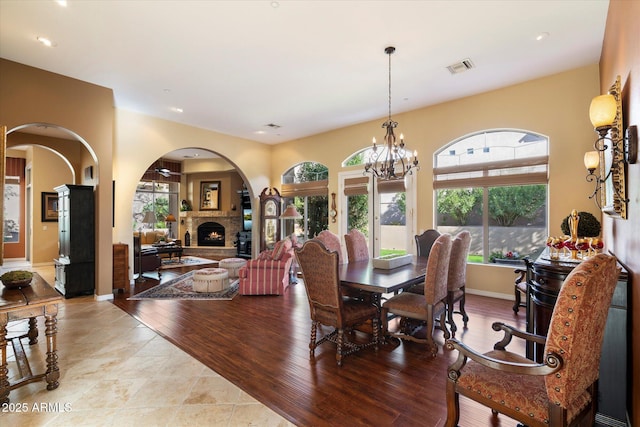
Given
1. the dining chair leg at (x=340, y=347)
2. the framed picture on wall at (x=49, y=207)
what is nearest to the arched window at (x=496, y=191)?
the dining chair leg at (x=340, y=347)

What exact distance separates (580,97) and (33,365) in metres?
7.33

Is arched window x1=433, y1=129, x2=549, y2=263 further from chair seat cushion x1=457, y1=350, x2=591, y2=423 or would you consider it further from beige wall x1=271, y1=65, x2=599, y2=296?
chair seat cushion x1=457, y1=350, x2=591, y2=423

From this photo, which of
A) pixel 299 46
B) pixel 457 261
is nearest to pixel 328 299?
pixel 457 261

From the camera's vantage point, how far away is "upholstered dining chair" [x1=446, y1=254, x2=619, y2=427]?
135cm

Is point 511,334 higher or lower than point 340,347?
higher

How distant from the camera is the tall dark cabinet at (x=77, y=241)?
204 inches

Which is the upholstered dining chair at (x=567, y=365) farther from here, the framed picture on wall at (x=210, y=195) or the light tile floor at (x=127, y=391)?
the framed picture on wall at (x=210, y=195)

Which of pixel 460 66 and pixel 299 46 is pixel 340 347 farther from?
pixel 460 66

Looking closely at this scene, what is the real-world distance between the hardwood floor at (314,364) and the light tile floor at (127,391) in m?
0.17

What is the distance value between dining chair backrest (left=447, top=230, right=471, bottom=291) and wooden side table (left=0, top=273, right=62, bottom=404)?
3.81 meters

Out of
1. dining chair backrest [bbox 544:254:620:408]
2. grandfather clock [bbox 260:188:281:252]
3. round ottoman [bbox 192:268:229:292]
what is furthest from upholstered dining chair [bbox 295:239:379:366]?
grandfather clock [bbox 260:188:281:252]

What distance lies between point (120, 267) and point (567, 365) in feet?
21.3

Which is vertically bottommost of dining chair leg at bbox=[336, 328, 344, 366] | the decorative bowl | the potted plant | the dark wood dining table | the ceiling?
dining chair leg at bbox=[336, 328, 344, 366]

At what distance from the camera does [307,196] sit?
8.30 metres
